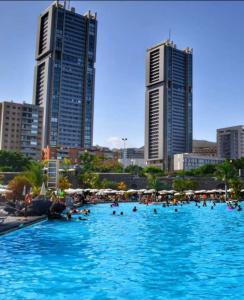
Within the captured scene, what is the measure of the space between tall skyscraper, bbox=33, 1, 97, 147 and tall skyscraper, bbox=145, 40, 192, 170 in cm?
3834

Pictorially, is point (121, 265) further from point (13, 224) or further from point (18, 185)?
point (18, 185)

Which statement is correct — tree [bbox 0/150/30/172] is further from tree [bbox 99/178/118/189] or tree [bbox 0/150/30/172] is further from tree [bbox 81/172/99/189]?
tree [bbox 81/172/99/189]

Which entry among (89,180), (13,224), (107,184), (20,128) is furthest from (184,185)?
(20,128)

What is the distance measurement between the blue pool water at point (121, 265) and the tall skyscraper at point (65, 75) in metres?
138

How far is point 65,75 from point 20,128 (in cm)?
3696

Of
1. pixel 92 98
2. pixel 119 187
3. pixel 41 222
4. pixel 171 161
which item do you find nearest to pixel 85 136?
pixel 92 98

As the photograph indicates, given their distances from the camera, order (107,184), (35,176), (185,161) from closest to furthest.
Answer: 1. (35,176)
2. (107,184)
3. (185,161)

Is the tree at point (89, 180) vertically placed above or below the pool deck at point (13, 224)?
above

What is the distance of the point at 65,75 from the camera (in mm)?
164875

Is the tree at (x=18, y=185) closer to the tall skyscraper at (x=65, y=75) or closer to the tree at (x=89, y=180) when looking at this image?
the tree at (x=89, y=180)

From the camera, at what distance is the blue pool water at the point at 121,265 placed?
11.5 metres

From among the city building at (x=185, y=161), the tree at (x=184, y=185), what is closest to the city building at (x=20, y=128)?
the city building at (x=185, y=161)

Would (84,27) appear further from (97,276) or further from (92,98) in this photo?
(97,276)

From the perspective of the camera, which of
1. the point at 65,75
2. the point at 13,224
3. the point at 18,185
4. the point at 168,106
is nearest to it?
the point at 13,224
